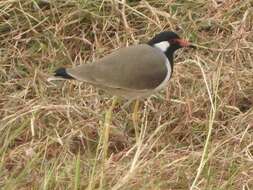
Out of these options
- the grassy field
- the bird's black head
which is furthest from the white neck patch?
the grassy field

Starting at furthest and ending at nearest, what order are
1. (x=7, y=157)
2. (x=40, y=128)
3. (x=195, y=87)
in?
(x=195, y=87) < (x=40, y=128) < (x=7, y=157)

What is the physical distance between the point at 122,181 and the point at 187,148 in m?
0.83

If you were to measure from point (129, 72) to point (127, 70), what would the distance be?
1 centimetres

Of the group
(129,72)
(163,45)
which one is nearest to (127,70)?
(129,72)

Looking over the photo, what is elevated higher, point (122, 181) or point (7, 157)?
point (122, 181)

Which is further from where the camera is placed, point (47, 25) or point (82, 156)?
point (47, 25)

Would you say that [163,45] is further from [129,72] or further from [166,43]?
[129,72]

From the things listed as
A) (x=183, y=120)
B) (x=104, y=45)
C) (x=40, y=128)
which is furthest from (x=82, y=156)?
(x=104, y=45)

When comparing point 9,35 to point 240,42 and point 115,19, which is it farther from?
point 240,42

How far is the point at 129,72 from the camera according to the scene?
124 inches

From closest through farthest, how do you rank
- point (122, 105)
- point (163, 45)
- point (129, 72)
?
1. point (129, 72)
2. point (163, 45)
3. point (122, 105)

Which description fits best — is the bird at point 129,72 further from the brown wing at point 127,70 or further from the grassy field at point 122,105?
the grassy field at point 122,105

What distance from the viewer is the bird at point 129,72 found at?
309cm

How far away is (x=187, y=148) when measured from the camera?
122 inches
